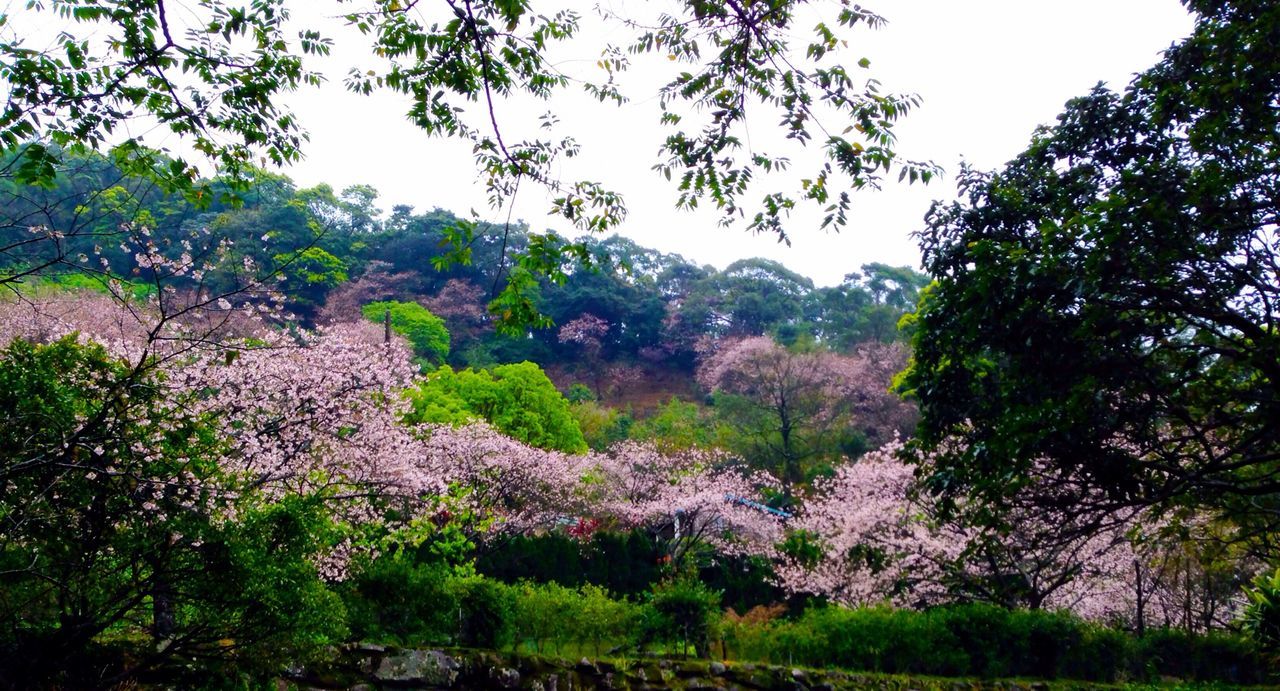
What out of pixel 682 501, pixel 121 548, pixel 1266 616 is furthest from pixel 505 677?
pixel 682 501

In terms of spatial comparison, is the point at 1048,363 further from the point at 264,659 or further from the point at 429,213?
the point at 429,213

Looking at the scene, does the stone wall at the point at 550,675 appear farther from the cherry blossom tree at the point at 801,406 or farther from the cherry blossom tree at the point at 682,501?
the cherry blossom tree at the point at 801,406

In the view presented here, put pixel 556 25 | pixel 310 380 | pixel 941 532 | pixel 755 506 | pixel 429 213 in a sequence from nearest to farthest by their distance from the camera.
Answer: pixel 556 25, pixel 310 380, pixel 941 532, pixel 755 506, pixel 429 213

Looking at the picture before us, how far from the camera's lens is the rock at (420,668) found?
23.0 ft

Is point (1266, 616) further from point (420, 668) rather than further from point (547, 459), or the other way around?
point (547, 459)

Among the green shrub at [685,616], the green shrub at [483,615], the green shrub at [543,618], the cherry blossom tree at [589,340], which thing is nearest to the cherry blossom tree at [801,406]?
the cherry blossom tree at [589,340]

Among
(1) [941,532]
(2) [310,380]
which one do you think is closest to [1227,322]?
(1) [941,532]

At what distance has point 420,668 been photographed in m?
7.15

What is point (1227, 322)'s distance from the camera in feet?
22.7

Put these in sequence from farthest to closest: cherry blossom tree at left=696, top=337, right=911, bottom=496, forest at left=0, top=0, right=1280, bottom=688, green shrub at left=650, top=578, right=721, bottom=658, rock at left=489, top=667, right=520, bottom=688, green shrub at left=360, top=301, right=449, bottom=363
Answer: green shrub at left=360, top=301, right=449, bottom=363 → cherry blossom tree at left=696, top=337, right=911, bottom=496 → green shrub at left=650, top=578, right=721, bottom=658 → rock at left=489, top=667, right=520, bottom=688 → forest at left=0, top=0, right=1280, bottom=688

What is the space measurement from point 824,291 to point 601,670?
3543cm

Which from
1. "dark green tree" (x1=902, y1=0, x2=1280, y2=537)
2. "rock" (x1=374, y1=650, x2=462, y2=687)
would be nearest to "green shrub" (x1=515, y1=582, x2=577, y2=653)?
"rock" (x1=374, y1=650, x2=462, y2=687)

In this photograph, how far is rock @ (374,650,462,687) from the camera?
277 inches

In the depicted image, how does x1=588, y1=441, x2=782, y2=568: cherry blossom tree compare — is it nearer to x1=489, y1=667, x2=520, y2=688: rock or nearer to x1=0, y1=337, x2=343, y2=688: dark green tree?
x1=489, y1=667, x2=520, y2=688: rock
